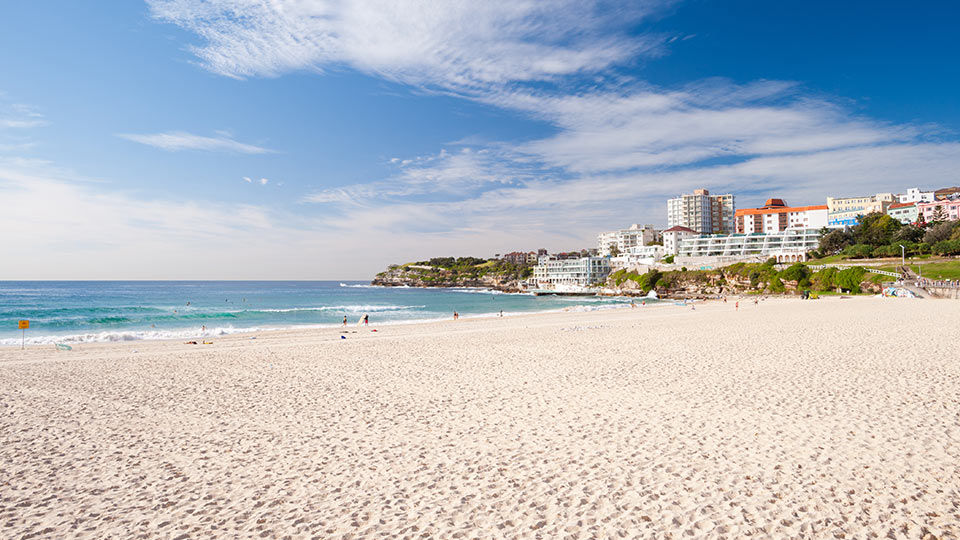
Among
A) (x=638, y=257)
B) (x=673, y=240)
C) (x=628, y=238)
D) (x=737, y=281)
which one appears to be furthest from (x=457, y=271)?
(x=737, y=281)

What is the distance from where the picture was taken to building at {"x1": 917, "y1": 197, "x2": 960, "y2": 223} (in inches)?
2977

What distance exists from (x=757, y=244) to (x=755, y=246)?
1.72 ft

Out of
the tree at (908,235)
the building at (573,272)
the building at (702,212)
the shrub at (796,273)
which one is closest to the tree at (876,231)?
the tree at (908,235)

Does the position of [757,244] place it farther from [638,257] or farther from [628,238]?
[628,238]

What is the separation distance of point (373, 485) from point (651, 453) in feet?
11.9

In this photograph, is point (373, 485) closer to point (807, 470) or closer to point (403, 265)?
point (807, 470)

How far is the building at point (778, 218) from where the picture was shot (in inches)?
3830

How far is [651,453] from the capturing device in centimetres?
628

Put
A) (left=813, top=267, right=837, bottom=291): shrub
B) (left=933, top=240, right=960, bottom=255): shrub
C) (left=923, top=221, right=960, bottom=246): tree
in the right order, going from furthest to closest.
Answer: (left=923, top=221, right=960, bottom=246): tree
(left=813, top=267, right=837, bottom=291): shrub
(left=933, top=240, right=960, bottom=255): shrub

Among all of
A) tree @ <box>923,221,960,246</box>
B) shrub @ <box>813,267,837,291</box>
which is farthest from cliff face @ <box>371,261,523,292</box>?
tree @ <box>923,221,960,246</box>

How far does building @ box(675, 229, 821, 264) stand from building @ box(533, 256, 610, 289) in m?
16.8

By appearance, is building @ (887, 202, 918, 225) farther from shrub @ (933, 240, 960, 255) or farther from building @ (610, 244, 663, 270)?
building @ (610, 244, 663, 270)

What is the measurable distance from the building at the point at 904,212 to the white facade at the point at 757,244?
1844cm

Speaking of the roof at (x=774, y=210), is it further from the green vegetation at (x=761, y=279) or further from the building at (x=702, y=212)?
the green vegetation at (x=761, y=279)
